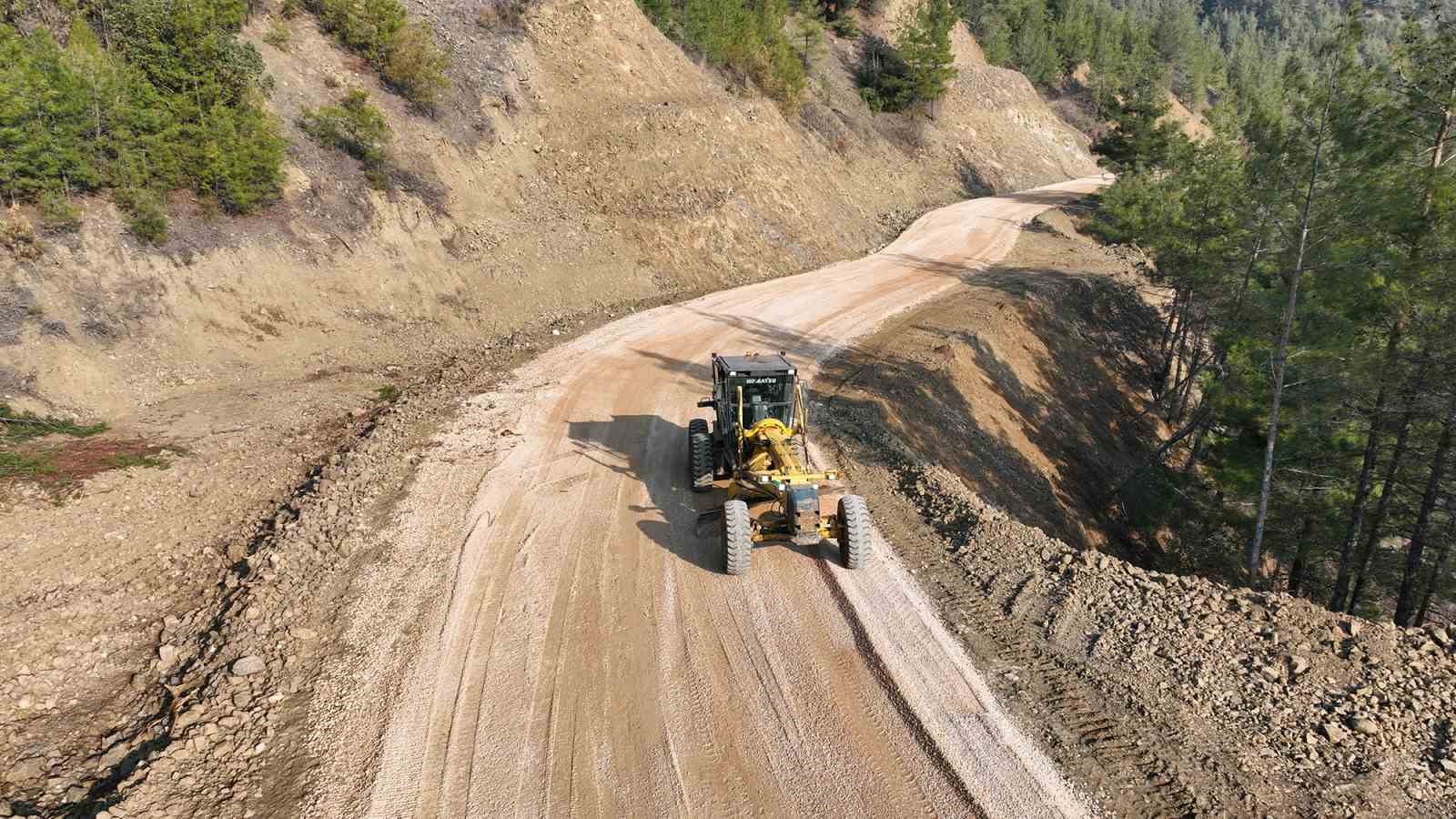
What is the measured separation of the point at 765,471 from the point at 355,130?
2038cm

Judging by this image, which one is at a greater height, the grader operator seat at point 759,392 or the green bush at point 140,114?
the green bush at point 140,114

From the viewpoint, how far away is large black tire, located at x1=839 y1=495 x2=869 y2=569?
10688 mm

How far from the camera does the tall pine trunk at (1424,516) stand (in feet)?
42.4

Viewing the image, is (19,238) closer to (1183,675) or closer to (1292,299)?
(1183,675)

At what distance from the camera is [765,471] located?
11430 mm

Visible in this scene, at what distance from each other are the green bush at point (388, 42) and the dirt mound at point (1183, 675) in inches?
926

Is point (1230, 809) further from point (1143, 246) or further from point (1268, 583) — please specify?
point (1143, 246)

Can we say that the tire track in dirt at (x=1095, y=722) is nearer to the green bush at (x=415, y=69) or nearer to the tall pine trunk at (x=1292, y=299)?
the tall pine trunk at (x=1292, y=299)

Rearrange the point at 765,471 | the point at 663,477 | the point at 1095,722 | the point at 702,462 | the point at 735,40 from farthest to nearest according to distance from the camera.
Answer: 1. the point at 735,40
2. the point at 663,477
3. the point at 702,462
4. the point at 765,471
5. the point at 1095,722

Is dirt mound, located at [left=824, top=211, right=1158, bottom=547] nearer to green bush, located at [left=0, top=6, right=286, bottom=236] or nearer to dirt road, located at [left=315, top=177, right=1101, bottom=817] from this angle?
dirt road, located at [left=315, top=177, right=1101, bottom=817]

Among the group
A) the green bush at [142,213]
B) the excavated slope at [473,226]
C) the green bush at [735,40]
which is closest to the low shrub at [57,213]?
the excavated slope at [473,226]

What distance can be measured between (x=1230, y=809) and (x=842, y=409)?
11.6 metres

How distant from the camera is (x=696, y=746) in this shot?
776cm

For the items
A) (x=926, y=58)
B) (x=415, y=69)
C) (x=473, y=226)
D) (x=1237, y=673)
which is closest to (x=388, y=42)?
(x=415, y=69)
